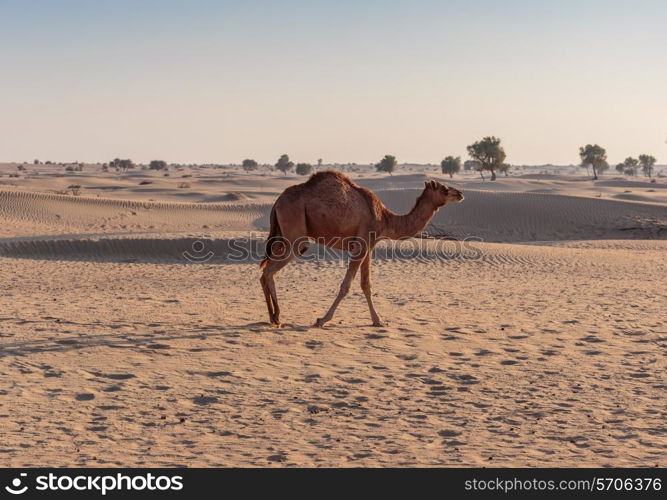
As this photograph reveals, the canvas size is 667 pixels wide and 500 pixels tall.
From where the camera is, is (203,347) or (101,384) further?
(203,347)

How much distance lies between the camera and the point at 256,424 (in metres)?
6.46

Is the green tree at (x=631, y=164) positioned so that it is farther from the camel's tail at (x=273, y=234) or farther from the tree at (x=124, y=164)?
the camel's tail at (x=273, y=234)

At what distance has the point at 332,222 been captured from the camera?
33.7 feet

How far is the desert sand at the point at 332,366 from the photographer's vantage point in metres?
5.91

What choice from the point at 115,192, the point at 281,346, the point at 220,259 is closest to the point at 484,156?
the point at 115,192

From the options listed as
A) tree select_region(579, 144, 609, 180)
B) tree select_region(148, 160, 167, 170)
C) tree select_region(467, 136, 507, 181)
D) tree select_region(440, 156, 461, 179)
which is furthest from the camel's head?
tree select_region(148, 160, 167, 170)

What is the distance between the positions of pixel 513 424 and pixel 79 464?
138 inches

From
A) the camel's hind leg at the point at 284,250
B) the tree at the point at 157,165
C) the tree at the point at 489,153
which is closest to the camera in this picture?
the camel's hind leg at the point at 284,250

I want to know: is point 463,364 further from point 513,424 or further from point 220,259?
point 220,259

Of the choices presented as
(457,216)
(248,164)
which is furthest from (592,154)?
(457,216)

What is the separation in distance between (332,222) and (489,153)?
65.7 metres

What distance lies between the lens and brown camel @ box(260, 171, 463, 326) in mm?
10188

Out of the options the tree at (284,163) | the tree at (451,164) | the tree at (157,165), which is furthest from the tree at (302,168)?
the tree at (451,164)

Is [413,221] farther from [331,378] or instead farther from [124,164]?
[124,164]
